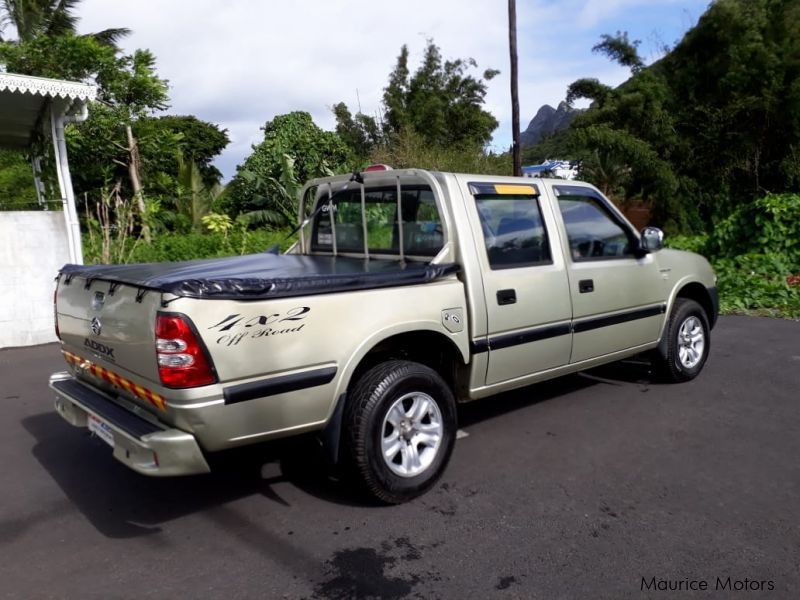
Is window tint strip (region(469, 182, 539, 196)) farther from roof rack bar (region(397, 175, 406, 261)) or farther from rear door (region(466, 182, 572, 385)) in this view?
roof rack bar (region(397, 175, 406, 261))

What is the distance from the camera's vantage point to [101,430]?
3.25 meters

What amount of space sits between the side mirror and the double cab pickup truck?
16 mm

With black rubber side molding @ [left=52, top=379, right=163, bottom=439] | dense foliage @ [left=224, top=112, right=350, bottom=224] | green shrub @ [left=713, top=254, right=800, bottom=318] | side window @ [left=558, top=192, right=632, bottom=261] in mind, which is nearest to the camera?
black rubber side molding @ [left=52, top=379, right=163, bottom=439]

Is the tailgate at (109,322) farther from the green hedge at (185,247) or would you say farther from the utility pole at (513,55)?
the utility pole at (513,55)

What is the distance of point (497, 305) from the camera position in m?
3.88

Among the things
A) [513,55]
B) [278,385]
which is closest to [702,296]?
[278,385]

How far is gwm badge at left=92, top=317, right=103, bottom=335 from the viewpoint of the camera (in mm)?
3321

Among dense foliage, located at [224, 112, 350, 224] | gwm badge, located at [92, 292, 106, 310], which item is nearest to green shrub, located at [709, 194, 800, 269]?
dense foliage, located at [224, 112, 350, 224]

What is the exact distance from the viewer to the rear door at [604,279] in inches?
175

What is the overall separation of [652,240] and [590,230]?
0.52 metres

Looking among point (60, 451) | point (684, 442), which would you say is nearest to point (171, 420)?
point (60, 451)

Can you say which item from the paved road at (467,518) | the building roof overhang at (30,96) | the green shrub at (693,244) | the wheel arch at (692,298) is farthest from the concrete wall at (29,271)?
the green shrub at (693,244)

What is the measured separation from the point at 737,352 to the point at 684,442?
2962 millimetres

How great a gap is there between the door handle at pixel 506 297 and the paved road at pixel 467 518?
3.37ft
